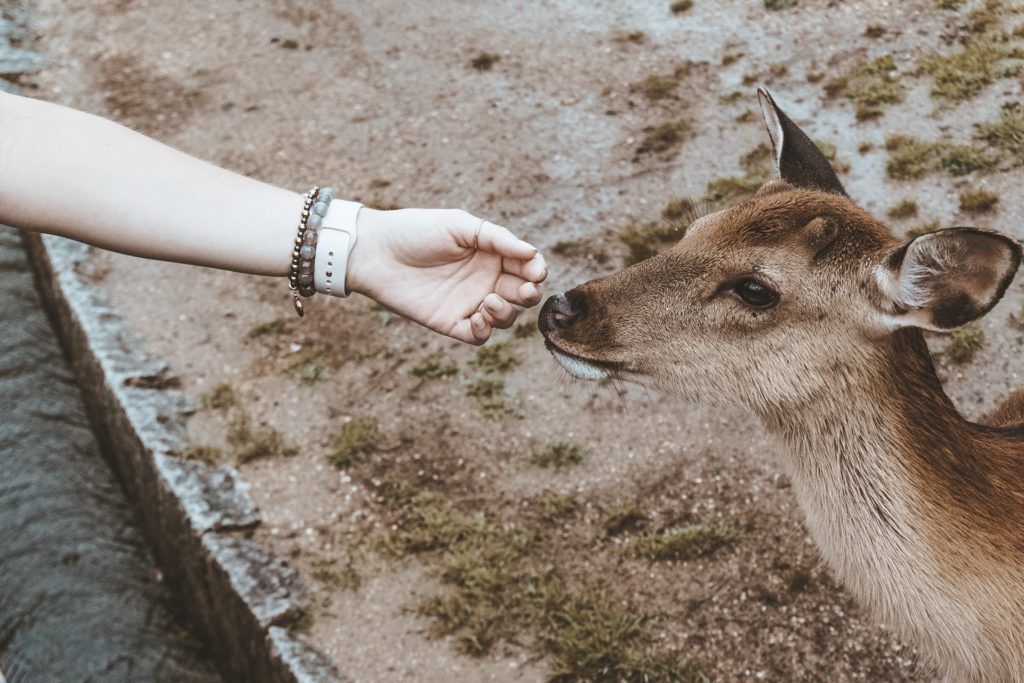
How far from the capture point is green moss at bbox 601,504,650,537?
14.6ft

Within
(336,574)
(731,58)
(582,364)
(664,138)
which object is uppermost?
(582,364)

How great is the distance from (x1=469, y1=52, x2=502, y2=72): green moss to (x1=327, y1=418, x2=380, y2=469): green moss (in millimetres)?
3785

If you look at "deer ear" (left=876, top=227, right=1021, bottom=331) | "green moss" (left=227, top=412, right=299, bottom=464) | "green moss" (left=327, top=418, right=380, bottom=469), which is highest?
"deer ear" (left=876, top=227, right=1021, bottom=331)

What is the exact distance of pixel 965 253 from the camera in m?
2.43

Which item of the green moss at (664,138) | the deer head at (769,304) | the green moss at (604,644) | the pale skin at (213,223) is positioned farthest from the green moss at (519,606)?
the green moss at (664,138)

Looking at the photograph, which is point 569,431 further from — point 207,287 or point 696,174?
point 207,287

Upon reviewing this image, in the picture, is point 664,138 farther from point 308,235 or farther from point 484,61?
point 308,235

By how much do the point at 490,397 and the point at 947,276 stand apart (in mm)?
3080

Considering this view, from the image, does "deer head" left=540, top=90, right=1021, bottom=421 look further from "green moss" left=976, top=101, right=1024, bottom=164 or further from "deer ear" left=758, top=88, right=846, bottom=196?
"green moss" left=976, top=101, right=1024, bottom=164

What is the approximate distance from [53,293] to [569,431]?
402cm

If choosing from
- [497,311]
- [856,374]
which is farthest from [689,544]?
[497,311]

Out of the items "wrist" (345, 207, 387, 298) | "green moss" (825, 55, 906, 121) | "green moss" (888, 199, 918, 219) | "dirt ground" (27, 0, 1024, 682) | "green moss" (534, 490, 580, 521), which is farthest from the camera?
"green moss" (825, 55, 906, 121)

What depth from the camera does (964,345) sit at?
467 centimetres

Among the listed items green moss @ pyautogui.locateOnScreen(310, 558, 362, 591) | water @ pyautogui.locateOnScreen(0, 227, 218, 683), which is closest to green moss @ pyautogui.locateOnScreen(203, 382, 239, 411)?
water @ pyautogui.locateOnScreen(0, 227, 218, 683)
